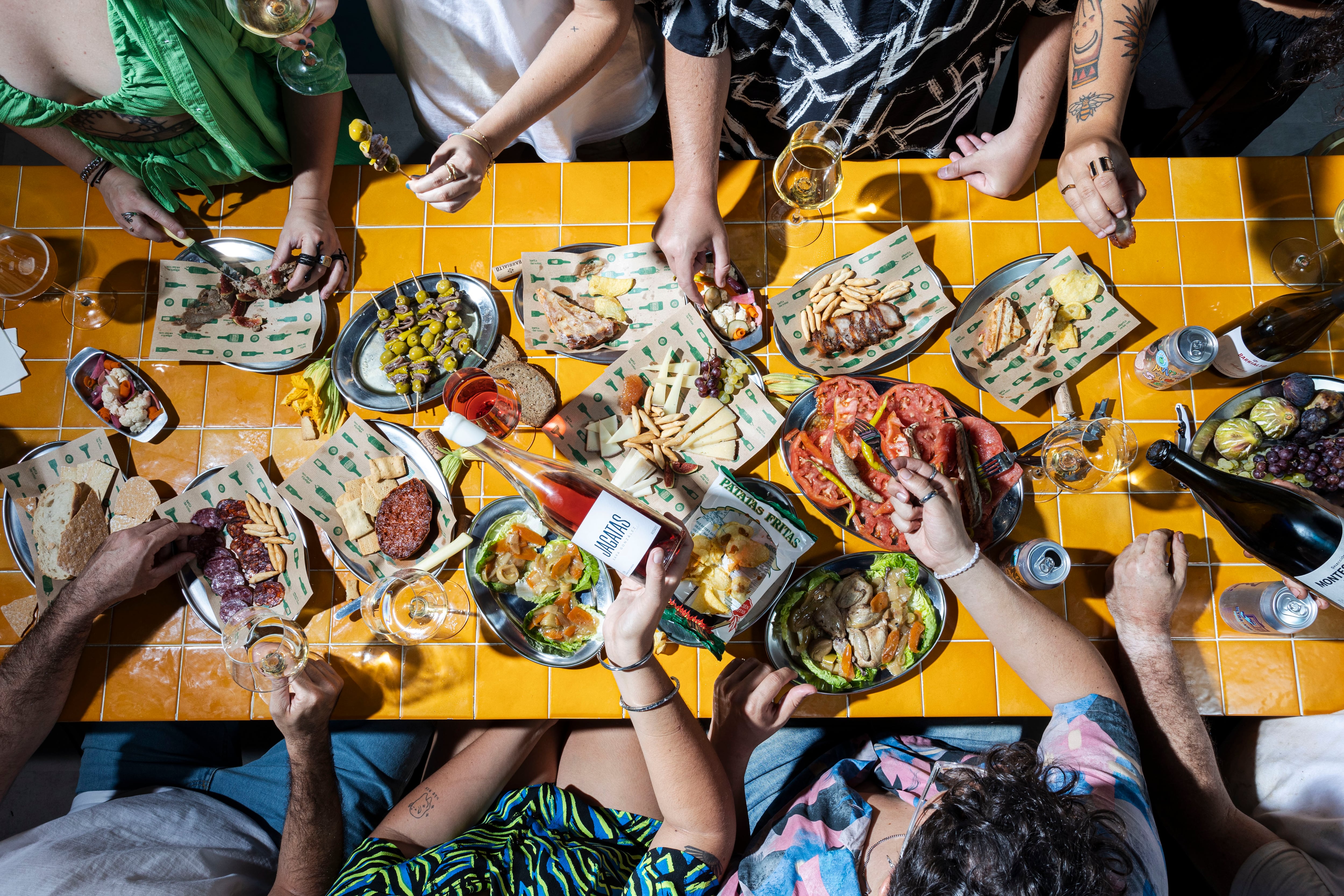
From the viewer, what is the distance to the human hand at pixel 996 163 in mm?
2109

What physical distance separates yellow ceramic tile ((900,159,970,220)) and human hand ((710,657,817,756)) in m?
1.53

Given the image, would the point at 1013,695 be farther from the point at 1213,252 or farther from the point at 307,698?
the point at 307,698

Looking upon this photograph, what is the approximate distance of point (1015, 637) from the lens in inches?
71.9

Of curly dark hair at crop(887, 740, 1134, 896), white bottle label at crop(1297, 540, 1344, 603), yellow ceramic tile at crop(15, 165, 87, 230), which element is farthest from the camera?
yellow ceramic tile at crop(15, 165, 87, 230)

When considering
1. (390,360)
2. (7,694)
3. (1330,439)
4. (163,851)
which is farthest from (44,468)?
(1330,439)

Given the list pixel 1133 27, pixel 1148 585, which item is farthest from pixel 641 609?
pixel 1133 27

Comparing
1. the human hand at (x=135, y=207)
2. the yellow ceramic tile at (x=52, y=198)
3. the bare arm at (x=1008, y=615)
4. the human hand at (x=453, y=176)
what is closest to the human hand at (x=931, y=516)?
the bare arm at (x=1008, y=615)

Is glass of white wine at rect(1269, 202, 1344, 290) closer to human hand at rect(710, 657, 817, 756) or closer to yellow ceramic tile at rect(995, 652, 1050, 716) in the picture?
yellow ceramic tile at rect(995, 652, 1050, 716)

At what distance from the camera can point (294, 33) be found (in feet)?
6.04

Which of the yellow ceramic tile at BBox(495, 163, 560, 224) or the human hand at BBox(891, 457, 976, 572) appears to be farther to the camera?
the yellow ceramic tile at BBox(495, 163, 560, 224)

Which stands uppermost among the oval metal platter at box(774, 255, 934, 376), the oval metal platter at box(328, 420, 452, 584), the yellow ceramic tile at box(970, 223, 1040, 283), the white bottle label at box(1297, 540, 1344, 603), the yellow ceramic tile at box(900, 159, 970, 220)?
the yellow ceramic tile at box(900, 159, 970, 220)

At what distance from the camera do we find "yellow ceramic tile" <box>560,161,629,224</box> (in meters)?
2.22

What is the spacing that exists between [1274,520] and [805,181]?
65.1 inches

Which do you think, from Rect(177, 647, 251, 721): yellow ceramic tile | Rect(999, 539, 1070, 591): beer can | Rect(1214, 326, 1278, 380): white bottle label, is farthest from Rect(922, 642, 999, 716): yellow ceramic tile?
Rect(177, 647, 251, 721): yellow ceramic tile
